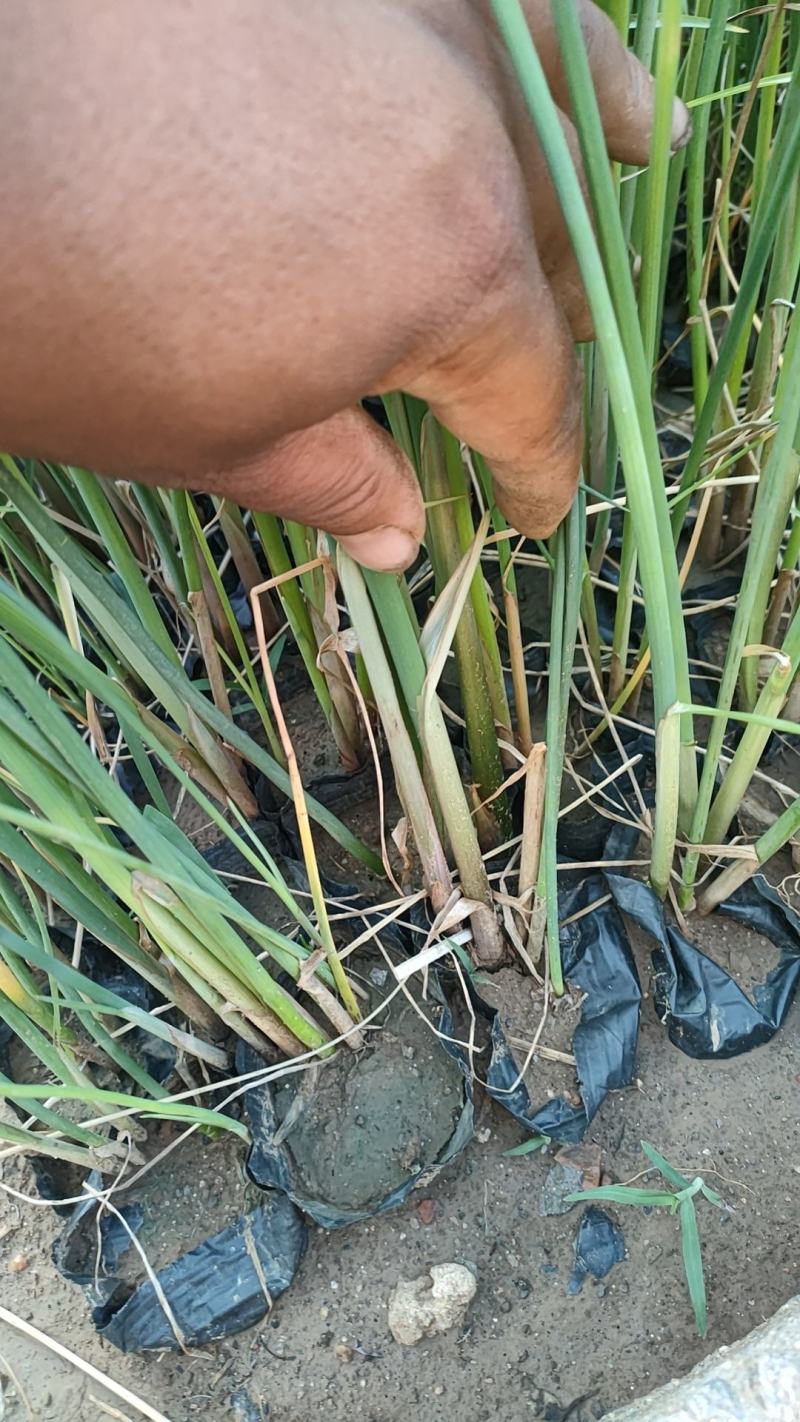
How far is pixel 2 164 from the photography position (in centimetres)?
34

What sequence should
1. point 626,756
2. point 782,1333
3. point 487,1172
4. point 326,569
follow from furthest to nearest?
point 626,756
point 487,1172
point 326,569
point 782,1333

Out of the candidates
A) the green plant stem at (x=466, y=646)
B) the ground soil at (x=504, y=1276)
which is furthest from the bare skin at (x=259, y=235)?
the ground soil at (x=504, y=1276)

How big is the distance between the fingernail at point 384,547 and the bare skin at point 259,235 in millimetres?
49

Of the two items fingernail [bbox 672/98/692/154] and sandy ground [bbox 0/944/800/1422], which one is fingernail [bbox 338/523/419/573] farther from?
sandy ground [bbox 0/944/800/1422]

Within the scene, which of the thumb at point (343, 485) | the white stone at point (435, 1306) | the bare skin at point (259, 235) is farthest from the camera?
the white stone at point (435, 1306)

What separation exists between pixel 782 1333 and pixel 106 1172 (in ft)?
1.96

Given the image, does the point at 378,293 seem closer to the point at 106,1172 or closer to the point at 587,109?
the point at 587,109

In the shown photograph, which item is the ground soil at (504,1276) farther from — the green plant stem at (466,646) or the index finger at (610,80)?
the index finger at (610,80)

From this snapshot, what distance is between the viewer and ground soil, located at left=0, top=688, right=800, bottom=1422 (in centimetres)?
76

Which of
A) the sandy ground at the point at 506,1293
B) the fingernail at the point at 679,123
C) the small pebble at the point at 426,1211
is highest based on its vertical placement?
the fingernail at the point at 679,123

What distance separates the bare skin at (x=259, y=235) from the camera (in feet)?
1.16

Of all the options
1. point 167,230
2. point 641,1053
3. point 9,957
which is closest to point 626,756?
point 641,1053

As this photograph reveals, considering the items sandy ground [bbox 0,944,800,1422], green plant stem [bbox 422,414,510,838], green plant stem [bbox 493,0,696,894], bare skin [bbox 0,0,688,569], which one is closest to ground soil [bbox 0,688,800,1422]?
sandy ground [bbox 0,944,800,1422]

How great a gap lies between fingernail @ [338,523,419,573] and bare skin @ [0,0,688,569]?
0.16ft
